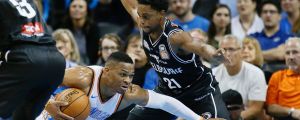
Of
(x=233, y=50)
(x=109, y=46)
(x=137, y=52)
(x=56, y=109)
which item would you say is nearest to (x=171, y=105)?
(x=56, y=109)

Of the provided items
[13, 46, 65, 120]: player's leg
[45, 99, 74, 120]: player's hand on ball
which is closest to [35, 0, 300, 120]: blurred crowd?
[45, 99, 74, 120]: player's hand on ball

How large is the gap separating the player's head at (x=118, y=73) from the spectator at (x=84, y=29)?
4050 millimetres

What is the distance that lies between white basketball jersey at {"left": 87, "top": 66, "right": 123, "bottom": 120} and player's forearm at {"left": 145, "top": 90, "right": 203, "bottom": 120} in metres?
0.33

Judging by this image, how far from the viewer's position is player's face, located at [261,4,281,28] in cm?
947

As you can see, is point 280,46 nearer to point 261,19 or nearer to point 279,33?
point 279,33

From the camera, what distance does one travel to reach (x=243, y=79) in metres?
8.29

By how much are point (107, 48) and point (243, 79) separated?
6.91 feet

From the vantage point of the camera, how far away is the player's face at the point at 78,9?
1030 cm

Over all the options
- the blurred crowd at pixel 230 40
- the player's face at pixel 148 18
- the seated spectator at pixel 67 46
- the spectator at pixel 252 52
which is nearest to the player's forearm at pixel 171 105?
the player's face at pixel 148 18

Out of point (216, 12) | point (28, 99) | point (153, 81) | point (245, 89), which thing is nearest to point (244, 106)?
point (245, 89)

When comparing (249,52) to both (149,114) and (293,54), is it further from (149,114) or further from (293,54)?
(149,114)

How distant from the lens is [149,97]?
6.31m

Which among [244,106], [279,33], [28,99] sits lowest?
[244,106]

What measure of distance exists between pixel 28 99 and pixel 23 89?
149 mm
